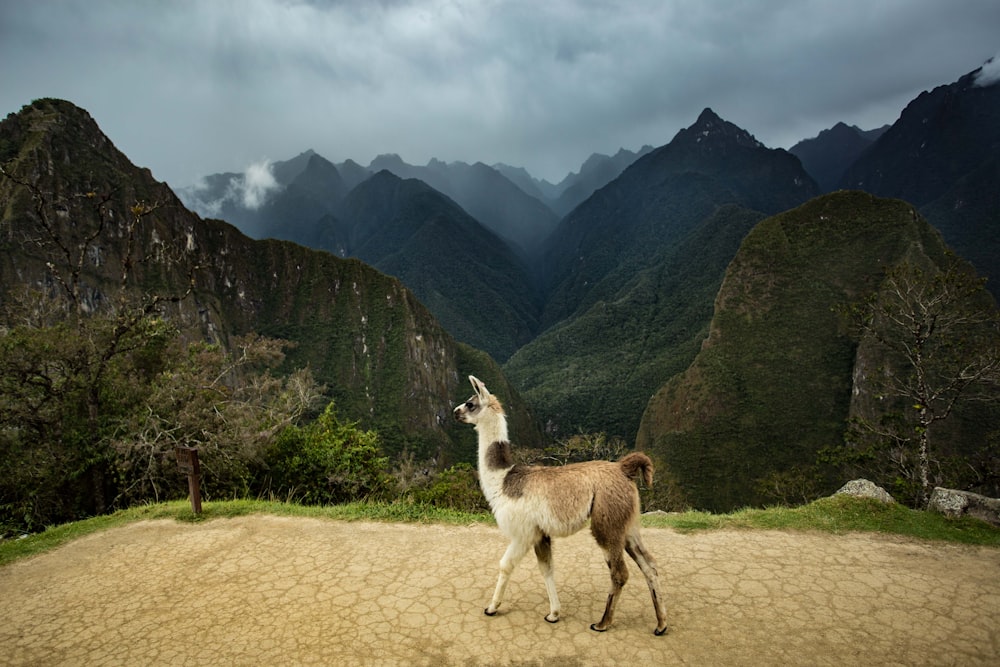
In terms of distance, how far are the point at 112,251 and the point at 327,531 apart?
278 feet

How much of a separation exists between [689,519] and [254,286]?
10401 centimetres

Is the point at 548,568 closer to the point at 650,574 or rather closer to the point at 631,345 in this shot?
the point at 650,574

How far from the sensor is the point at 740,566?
6059 mm

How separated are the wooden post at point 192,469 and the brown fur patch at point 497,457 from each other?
5705 mm

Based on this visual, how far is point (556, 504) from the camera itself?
15.1ft

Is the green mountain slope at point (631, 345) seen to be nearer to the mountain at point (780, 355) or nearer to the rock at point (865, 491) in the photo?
the mountain at point (780, 355)

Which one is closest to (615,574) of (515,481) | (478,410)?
(515,481)

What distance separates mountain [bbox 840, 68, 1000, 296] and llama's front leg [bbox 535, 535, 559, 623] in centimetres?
13195

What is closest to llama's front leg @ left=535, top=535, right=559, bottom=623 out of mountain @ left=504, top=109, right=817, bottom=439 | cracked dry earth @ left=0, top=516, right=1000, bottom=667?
cracked dry earth @ left=0, top=516, right=1000, bottom=667

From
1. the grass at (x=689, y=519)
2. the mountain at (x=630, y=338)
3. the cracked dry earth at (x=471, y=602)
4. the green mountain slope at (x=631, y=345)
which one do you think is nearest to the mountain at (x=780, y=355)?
the green mountain slope at (x=631, y=345)

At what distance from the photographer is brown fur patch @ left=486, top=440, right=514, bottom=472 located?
4.99 m

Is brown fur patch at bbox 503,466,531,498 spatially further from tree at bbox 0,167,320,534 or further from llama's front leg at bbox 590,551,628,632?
tree at bbox 0,167,320,534

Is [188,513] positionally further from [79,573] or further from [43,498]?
[43,498]

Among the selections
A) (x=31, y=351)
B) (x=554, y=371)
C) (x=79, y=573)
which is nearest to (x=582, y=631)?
(x=79, y=573)
